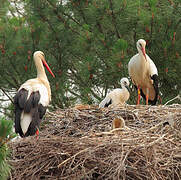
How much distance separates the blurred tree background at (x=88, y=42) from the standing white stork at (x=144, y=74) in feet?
0.57

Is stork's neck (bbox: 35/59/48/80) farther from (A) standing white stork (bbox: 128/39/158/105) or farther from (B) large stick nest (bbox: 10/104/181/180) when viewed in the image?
(B) large stick nest (bbox: 10/104/181/180)

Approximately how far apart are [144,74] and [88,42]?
99cm

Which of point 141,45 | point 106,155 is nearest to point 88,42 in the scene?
point 141,45

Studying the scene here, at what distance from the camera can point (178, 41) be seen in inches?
314

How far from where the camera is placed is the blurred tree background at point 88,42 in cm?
→ 803

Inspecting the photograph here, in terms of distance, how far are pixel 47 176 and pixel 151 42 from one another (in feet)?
13.3

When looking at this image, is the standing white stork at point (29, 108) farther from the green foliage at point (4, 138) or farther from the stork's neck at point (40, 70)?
the green foliage at point (4, 138)

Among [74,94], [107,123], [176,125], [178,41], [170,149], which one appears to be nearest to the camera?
[170,149]

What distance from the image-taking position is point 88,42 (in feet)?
26.7

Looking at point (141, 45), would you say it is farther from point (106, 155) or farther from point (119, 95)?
point (106, 155)

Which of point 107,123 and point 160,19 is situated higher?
point 160,19

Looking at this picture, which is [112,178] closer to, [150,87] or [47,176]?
[47,176]

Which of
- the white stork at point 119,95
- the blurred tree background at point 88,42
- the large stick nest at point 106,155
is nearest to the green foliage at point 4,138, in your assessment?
the large stick nest at point 106,155

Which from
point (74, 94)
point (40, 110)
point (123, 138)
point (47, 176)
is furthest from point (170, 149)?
point (74, 94)
